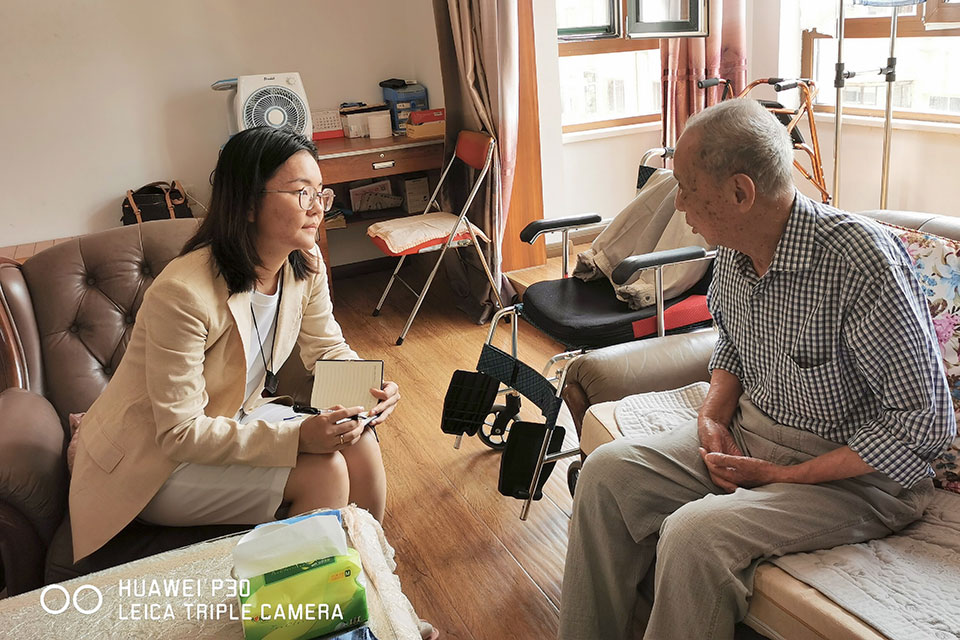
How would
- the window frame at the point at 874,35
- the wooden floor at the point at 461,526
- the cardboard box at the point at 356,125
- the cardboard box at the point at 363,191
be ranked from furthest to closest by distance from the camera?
the cardboard box at the point at 363,191 < the cardboard box at the point at 356,125 < the window frame at the point at 874,35 < the wooden floor at the point at 461,526

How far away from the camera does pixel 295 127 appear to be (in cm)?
413

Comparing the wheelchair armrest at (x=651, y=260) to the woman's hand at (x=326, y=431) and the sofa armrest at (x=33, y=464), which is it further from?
the sofa armrest at (x=33, y=464)

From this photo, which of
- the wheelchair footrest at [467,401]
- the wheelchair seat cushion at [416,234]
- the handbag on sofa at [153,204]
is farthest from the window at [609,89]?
the wheelchair footrest at [467,401]

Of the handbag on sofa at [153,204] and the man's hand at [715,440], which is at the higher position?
the handbag on sofa at [153,204]

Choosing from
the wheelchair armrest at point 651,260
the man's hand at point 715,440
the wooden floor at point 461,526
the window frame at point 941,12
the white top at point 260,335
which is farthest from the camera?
the window frame at point 941,12

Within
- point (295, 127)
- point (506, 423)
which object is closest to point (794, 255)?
point (506, 423)

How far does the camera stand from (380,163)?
418cm

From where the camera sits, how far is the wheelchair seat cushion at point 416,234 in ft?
12.0

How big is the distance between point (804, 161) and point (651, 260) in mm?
2243

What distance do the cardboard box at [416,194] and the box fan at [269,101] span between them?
65 cm

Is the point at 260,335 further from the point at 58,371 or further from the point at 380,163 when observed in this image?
the point at 380,163

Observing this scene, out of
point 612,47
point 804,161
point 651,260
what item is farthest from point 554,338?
point 612,47

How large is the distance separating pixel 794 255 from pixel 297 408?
1.18 meters

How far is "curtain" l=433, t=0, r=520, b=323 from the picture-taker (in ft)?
11.9
